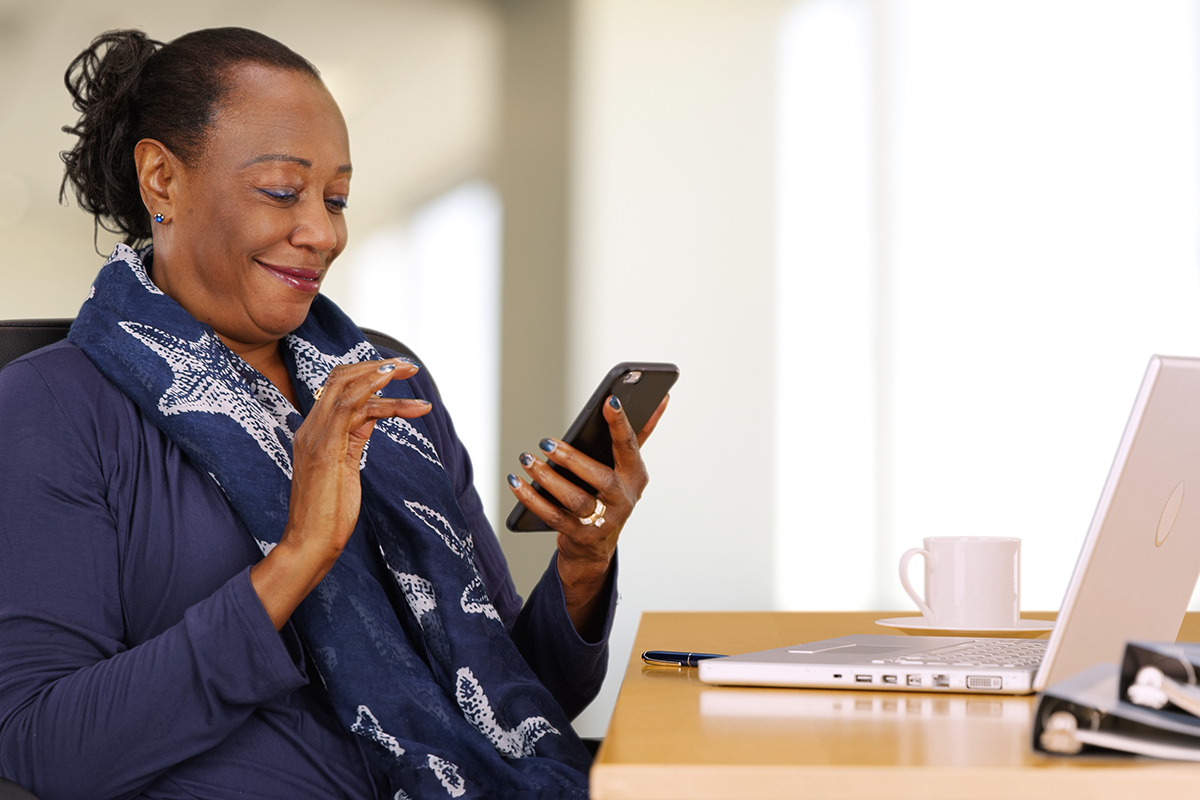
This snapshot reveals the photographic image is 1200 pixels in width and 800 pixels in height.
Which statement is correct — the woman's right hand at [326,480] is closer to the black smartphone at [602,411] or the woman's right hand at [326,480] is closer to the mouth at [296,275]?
the black smartphone at [602,411]

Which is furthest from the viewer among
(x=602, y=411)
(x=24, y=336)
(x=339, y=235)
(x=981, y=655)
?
(x=339, y=235)

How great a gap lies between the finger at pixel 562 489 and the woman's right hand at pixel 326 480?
0.13 meters

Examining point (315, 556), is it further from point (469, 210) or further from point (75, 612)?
point (469, 210)

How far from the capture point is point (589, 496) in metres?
1.04

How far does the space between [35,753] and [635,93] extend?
2.31 meters

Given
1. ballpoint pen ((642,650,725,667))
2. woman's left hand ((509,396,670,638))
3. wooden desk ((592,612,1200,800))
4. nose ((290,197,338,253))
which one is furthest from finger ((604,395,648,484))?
nose ((290,197,338,253))

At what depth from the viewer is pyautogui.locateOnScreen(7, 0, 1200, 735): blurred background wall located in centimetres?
274

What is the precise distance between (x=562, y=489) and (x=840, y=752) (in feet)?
1.57

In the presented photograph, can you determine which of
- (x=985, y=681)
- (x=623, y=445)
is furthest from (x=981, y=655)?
(x=623, y=445)

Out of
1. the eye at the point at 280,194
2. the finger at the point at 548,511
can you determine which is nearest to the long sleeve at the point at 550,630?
the finger at the point at 548,511

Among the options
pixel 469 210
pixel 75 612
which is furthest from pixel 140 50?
pixel 469 210

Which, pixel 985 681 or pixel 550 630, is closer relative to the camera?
pixel 985 681

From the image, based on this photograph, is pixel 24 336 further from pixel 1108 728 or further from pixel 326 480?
pixel 1108 728

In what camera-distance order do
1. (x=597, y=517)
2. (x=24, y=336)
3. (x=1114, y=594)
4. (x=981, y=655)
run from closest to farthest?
1. (x=1114, y=594)
2. (x=981, y=655)
3. (x=597, y=517)
4. (x=24, y=336)
